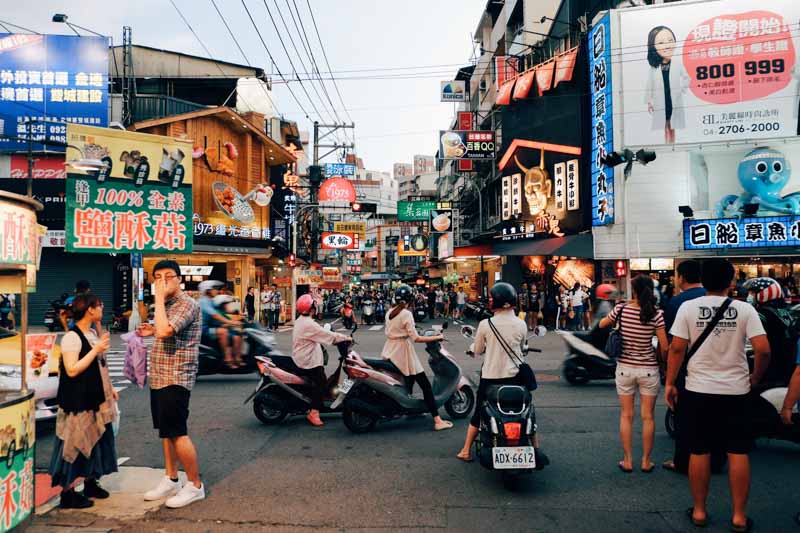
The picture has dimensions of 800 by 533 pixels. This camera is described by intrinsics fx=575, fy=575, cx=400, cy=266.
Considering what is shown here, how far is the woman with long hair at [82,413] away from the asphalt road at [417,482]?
0.66 meters

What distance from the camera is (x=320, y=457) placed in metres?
6.18

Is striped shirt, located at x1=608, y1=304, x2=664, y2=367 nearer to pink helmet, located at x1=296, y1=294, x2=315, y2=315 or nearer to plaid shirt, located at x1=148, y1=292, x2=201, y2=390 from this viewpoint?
pink helmet, located at x1=296, y1=294, x2=315, y2=315

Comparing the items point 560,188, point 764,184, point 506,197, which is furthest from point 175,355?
point 506,197

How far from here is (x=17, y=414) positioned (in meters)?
3.90

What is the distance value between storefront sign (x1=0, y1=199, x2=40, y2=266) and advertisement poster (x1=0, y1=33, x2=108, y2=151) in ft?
81.1

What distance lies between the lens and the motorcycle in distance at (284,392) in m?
7.40

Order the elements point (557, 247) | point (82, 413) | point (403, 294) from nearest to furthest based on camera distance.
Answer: point (82, 413), point (403, 294), point (557, 247)

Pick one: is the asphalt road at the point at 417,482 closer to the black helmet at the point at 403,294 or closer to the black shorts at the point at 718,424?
the black shorts at the point at 718,424

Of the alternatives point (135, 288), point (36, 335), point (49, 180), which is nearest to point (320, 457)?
point (36, 335)

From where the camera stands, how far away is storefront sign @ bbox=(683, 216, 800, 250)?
20328 millimetres

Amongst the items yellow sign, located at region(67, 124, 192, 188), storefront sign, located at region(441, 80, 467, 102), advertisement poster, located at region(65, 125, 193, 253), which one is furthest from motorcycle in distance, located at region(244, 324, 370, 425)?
storefront sign, located at region(441, 80, 467, 102)

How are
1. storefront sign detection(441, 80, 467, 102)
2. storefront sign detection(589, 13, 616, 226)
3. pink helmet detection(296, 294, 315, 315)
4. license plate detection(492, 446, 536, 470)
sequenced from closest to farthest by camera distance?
license plate detection(492, 446, 536, 470), pink helmet detection(296, 294, 315, 315), storefront sign detection(589, 13, 616, 226), storefront sign detection(441, 80, 467, 102)

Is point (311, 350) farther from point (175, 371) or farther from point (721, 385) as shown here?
point (721, 385)

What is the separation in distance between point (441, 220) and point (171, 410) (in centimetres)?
3004
